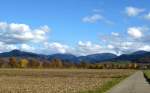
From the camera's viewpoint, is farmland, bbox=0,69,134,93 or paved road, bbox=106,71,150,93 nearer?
paved road, bbox=106,71,150,93

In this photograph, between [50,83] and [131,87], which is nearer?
[131,87]

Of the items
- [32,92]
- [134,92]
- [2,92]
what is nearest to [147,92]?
[134,92]

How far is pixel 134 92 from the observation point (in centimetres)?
3098

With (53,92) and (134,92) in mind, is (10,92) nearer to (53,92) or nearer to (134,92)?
(53,92)

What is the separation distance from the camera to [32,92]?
→ 31.2 m

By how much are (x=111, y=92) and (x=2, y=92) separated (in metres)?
8.25

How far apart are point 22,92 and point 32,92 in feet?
2.52

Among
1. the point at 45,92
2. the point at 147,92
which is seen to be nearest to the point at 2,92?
the point at 45,92

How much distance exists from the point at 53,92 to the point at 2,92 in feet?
12.6

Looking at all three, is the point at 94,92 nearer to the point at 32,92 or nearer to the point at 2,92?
the point at 32,92

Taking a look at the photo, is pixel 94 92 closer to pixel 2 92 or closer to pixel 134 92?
pixel 134 92

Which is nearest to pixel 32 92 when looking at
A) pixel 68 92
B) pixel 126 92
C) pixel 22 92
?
pixel 22 92

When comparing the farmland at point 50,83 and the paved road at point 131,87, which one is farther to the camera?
the farmland at point 50,83

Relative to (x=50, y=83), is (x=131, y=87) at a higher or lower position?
lower
